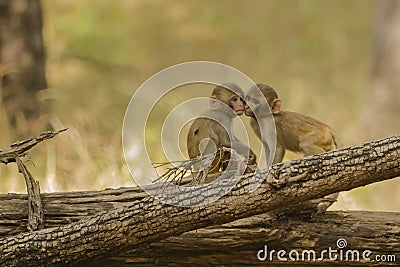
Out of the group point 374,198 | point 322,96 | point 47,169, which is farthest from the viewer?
point 322,96

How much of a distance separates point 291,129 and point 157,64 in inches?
308

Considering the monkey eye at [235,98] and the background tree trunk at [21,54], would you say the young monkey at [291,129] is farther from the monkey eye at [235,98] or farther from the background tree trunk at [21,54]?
the background tree trunk at [21,54]

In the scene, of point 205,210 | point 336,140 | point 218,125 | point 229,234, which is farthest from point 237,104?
point 205,210

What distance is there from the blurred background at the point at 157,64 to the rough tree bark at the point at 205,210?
1581 mm

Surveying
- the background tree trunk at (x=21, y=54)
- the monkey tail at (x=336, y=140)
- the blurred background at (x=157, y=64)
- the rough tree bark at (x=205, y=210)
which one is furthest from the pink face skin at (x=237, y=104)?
the background tree trunk at (x=21, y=54)

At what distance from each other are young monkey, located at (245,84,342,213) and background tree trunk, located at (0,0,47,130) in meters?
3.39

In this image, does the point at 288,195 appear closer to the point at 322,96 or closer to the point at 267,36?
the point at 322,96

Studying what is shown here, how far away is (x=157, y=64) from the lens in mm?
12242

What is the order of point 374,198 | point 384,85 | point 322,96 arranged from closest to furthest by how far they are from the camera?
point 374,198, point 384,85, point 322,96

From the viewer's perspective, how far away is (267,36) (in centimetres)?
1302

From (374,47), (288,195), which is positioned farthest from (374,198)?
(374,47)

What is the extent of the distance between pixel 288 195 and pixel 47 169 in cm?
279

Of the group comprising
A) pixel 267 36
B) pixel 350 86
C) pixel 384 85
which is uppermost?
pixel 267 36

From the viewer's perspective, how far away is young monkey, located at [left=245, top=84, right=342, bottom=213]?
450 cm
